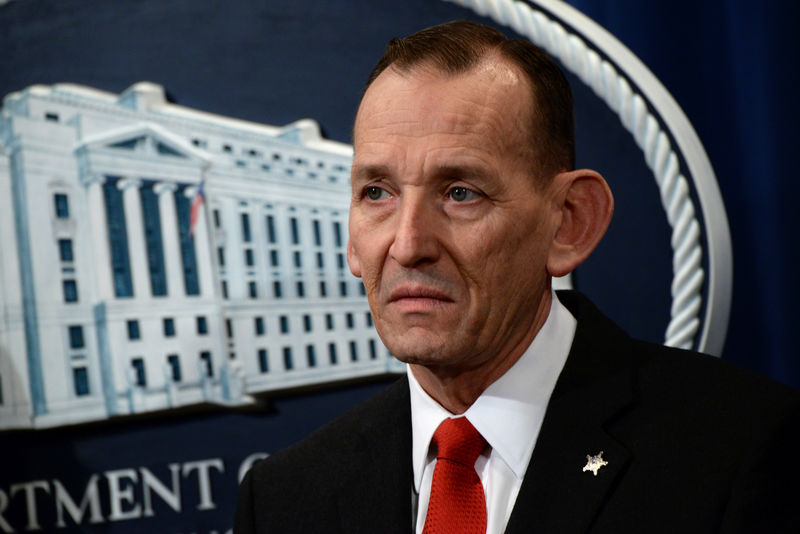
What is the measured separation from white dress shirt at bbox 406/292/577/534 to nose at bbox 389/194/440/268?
0.76ft

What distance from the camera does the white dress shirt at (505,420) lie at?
3.71ft

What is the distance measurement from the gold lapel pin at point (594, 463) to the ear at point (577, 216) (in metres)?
0.24

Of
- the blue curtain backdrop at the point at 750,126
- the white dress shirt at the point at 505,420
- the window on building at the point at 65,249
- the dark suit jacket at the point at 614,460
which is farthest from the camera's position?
the window on building at the point at 65,249

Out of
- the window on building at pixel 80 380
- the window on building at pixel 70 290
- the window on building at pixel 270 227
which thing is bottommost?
the window on building at pixel 80 380

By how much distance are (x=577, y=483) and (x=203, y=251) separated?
3.55ft

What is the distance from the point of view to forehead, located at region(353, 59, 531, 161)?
1056 mm

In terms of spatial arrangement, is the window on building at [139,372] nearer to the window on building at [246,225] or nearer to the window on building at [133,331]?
the window on building at [133,331]

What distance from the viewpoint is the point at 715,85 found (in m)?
1.77

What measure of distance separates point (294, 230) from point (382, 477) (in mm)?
796

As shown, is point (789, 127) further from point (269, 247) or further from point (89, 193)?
point (89, 193)

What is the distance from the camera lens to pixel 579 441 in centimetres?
111

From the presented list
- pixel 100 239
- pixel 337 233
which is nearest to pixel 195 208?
pixel 100 239

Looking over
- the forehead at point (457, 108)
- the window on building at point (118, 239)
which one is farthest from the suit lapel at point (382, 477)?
the window on building at point (118, 239)

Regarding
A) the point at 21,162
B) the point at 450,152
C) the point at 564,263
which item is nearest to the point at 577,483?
the point at 564,263
